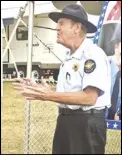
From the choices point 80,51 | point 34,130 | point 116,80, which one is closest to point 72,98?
point 80,51

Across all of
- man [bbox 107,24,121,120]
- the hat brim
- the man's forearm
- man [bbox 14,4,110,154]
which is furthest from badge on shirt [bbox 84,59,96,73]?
man [bbox 107,24,121,120]

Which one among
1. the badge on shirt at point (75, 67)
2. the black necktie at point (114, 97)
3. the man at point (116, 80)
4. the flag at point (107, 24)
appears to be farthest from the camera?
the flag at point (107, 24)

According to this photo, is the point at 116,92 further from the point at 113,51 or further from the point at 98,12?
the point at 98,12

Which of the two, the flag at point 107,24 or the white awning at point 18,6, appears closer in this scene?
the white awning at point 18,6

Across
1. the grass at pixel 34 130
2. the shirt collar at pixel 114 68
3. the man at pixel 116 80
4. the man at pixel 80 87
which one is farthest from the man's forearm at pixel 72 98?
the grass at pixel 34 130

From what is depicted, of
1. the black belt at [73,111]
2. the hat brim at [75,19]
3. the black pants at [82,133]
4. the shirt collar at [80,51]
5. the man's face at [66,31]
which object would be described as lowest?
the black pants at [82,133]

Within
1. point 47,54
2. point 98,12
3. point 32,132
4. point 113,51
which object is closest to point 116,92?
point 113,51

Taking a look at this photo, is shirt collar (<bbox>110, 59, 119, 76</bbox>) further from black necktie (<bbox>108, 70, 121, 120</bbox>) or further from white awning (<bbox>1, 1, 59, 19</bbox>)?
white awning (<bbox>1, 1, 59, 19</bbox>)

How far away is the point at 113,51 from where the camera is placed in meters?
3.56

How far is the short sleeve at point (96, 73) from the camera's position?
2765 millimetres

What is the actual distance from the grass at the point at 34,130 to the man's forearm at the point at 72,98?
2.12 meters

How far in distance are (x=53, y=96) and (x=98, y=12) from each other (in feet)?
7.54

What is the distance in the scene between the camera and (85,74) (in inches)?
111

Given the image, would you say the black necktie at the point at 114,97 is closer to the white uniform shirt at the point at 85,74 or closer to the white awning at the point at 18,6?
the white uniform shirt at the point at 85,74
